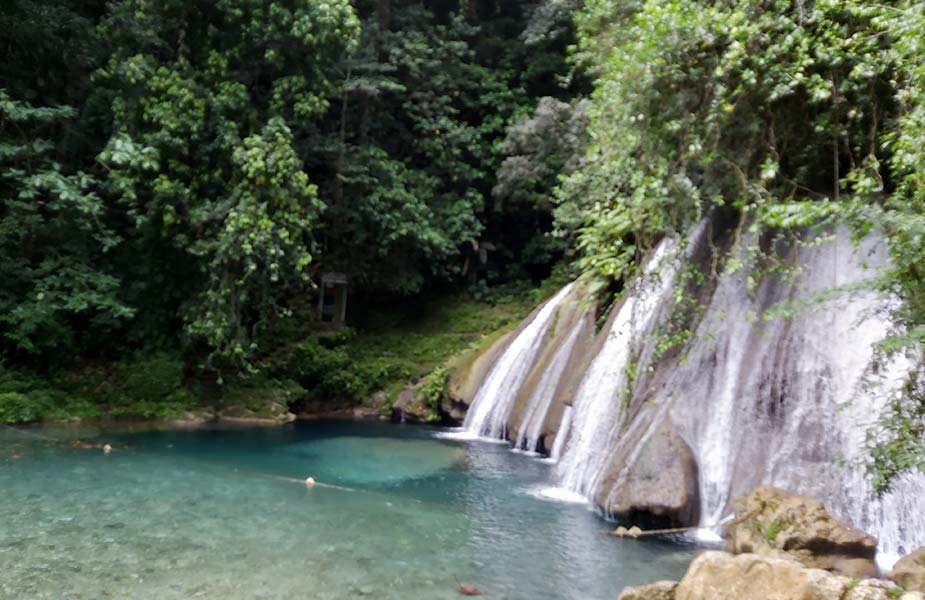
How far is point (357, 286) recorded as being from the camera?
17828 millimetres

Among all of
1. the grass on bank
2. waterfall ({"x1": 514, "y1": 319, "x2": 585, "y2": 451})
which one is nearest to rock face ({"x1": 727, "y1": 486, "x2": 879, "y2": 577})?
waterfall ({"x1": 514, "y1": 319, "x2": 585, "y2": 451})

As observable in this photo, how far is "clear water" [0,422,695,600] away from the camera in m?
5.84

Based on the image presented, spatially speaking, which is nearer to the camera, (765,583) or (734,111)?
(765,583)

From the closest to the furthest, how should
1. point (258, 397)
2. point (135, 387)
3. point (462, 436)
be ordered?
point (462, 436), point (135, 387), point (258, 397)

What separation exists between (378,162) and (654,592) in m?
12.7

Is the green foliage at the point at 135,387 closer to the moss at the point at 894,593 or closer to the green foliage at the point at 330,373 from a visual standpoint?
the green foliage at the point at 330,373

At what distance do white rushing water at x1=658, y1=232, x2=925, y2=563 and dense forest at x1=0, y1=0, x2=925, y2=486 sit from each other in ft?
2.42

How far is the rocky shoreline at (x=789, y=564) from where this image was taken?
396 centimetres

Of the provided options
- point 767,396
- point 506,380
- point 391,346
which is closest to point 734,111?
point 767,396

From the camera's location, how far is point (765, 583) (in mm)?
4145

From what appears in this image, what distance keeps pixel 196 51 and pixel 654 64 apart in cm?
985

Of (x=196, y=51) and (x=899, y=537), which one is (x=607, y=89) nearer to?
(x=899, y=537)

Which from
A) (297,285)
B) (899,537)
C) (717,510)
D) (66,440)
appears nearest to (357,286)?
(297,285)

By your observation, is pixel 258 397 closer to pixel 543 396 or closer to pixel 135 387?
pixel 135 387
